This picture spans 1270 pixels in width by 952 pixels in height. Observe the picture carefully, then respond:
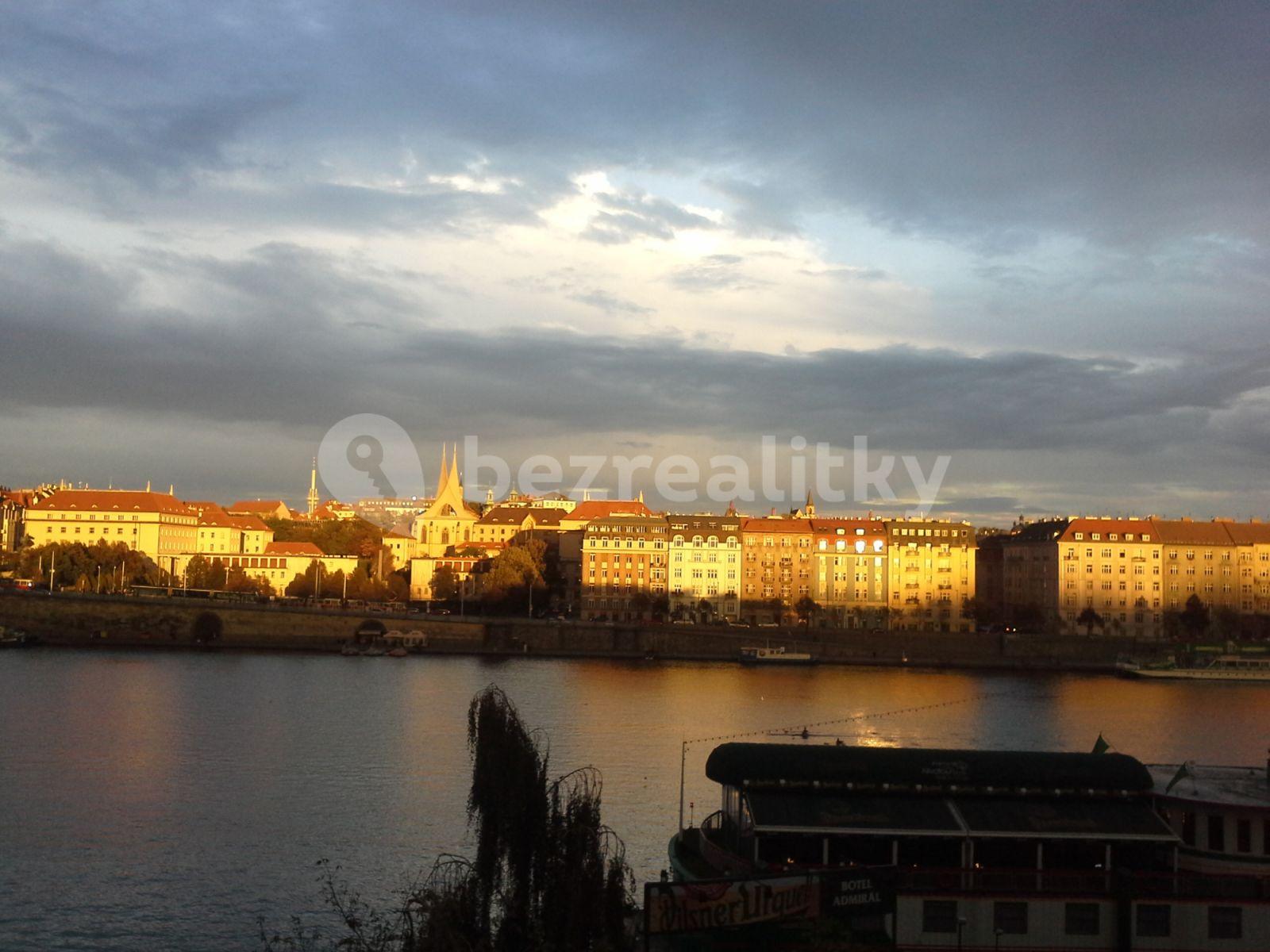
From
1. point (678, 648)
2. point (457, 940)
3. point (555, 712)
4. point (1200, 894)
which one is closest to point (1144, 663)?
point (678, 648)

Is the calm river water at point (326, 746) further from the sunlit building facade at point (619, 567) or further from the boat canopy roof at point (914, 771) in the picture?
the sunlit building facade at point (619, 567)

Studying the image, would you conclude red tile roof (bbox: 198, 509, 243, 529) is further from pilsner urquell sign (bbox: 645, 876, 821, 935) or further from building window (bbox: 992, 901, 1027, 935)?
pilsner urquell sign (bbox: 645, 876, 821, 935)

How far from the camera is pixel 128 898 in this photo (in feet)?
66.6

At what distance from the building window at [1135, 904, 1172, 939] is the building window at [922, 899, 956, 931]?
2010 millimetres

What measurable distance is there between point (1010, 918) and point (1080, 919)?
0.77 metres

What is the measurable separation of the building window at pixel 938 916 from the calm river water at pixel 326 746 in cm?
723

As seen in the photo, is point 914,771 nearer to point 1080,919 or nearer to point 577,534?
point 1080,919

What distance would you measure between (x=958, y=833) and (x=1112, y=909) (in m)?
1.80

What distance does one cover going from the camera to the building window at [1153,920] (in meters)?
14.9

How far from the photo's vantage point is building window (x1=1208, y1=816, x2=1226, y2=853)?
15.8 m

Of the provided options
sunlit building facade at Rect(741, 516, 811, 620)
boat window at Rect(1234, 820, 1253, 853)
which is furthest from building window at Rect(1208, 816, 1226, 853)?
sunlit building facade at Rect(741, 516, 811, 620)

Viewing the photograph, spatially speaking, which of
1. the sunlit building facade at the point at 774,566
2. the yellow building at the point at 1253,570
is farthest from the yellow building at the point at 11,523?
the yellow building at the point at 1253,570

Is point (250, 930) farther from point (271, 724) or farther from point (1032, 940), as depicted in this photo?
point (271, 724)

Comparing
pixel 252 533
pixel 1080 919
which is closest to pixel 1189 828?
pixel 1080 919
